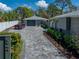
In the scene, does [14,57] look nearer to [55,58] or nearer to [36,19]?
[55,58]

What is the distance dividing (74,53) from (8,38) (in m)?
9.03

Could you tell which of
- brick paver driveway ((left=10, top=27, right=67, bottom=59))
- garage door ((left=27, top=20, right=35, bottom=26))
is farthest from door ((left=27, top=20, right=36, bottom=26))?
brick paver driveway ((left=10, top=27, right=67, bottom=59))

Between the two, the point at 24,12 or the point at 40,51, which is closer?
the point at 40,51

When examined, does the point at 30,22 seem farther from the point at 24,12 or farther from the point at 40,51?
the point at 40,51

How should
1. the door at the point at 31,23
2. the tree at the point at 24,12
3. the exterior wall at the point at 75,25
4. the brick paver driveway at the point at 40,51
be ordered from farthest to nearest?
the tree at the point at 24,12
the door at the point at 31,23
the exterior wall at the point at 75,25
the brick paver driveway at the point at 40,51

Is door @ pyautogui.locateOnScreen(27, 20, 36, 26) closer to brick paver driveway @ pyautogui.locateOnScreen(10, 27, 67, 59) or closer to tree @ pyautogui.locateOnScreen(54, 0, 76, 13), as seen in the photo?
tree @ pyautogui.locateOnScreen(54, 0, 76, 13)

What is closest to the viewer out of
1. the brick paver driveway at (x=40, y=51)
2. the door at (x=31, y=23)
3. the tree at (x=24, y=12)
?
the brick paver driveway at (x=40, y=51)

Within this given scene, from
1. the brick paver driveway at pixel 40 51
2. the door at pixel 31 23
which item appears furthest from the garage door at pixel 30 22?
the brick paver driveway at pixel 40 51

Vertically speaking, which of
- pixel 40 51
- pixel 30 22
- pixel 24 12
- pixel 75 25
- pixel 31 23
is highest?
pixel 24 12

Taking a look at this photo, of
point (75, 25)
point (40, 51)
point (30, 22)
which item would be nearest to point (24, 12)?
point (30, 22)

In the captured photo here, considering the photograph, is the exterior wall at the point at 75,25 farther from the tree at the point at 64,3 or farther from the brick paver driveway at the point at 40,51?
the tree at the point at 64,3

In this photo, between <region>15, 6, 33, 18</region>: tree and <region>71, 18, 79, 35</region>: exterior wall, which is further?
<region>15, 6, 33, 18</region>: tree

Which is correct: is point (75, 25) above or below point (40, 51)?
above

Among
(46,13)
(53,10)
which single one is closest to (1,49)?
(53,10)
